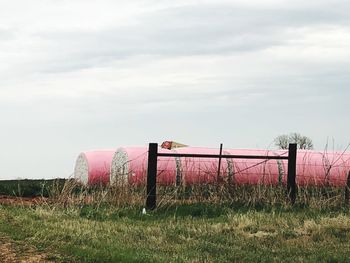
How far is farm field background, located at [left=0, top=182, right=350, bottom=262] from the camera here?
841cm

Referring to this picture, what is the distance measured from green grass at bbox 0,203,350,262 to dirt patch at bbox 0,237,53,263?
24 centimetres

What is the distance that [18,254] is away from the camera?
7.92 m

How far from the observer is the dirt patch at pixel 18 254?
7579 millimetres

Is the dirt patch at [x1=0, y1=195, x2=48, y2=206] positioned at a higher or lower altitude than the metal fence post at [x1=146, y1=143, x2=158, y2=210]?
lower

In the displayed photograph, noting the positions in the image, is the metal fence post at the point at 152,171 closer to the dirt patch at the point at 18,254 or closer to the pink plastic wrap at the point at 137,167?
the pink plastic wrap at the point at 137,167

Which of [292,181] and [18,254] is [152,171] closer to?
[292,181]

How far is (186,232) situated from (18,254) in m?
3.68

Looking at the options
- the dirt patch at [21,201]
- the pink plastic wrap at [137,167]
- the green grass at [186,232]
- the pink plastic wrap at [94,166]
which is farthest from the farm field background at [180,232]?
the pink plastic wrap at [94,166]

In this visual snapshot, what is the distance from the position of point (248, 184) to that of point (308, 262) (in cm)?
819

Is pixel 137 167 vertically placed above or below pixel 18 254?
above

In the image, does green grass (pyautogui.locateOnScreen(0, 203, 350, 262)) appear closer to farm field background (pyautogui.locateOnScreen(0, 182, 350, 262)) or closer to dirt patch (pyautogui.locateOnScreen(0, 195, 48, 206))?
farm field background (pyautogui.locateOnScreen(0, 182, 350, 262))

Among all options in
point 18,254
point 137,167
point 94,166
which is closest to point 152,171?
point 137,167

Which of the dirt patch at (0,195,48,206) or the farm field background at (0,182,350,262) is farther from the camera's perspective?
the dirt patch at (0,195,48,206)

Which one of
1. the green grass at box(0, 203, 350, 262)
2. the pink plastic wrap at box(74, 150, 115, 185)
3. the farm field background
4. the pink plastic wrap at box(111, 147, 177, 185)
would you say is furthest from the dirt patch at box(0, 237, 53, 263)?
the pink plastic wrap at box(74, 150, 115, 185)
